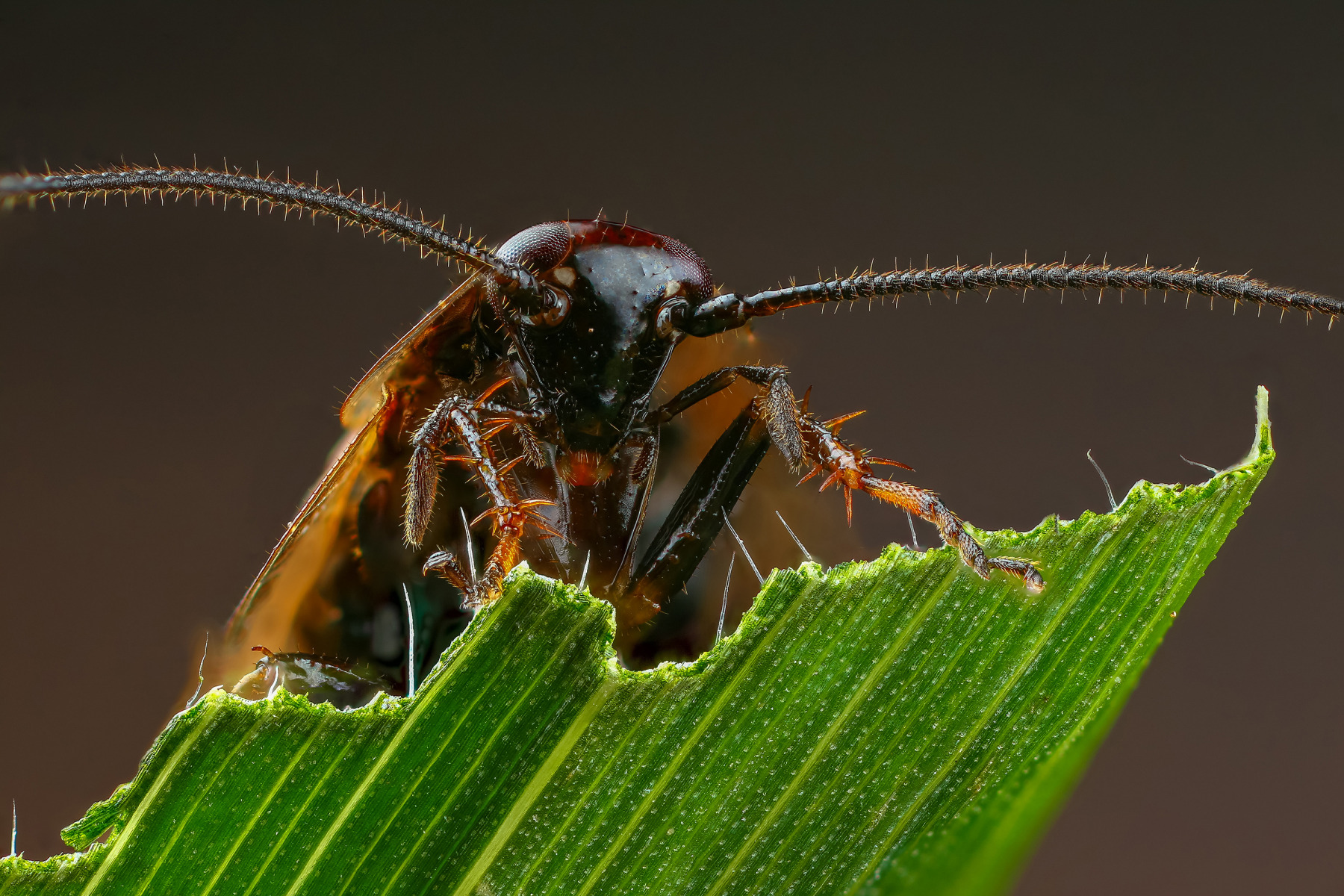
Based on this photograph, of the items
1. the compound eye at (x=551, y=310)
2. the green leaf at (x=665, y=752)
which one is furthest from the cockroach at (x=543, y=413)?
the green leaf at (x=665, y=752)

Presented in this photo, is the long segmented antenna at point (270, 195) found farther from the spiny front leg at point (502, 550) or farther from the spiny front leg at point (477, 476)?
the spiny front leg at point (502, 550)

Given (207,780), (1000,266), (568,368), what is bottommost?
(207,780)

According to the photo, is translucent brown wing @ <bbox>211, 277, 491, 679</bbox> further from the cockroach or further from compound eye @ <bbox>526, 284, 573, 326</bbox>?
compound eye @ <bbox>526, 284, 573, 326</bbox>

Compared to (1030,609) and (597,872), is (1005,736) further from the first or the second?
(597,872)

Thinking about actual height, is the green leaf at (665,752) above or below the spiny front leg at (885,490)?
below

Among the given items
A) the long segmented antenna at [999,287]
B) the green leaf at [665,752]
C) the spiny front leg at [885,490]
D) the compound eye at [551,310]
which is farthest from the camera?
the compound eye at [551,310]

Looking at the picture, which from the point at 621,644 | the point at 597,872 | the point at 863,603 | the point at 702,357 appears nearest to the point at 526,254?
the point at 702,357
